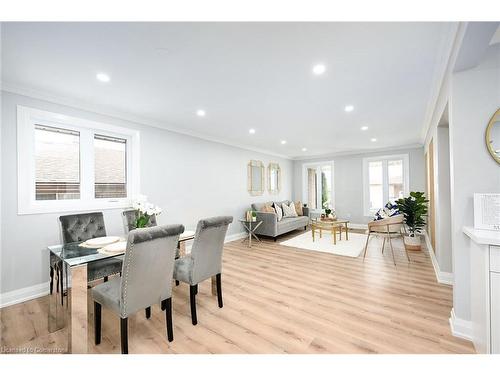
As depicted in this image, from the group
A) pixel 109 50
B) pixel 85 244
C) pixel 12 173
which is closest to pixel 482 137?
pixel 109 50

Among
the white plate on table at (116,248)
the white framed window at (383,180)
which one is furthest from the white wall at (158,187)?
the white framed window at (383,180)

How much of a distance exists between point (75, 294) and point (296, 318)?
6.24 ft

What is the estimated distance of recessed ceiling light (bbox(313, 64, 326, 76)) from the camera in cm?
220

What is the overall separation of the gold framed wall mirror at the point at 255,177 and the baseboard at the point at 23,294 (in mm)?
4475

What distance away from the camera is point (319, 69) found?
2.26 metres

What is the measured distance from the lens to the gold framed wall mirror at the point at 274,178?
280 inches

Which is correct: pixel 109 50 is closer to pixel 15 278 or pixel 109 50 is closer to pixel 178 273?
pixel 178 273

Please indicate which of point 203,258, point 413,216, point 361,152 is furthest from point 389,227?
point 361,152

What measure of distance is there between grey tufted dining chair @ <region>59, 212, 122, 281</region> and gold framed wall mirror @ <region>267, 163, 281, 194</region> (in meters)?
5.00

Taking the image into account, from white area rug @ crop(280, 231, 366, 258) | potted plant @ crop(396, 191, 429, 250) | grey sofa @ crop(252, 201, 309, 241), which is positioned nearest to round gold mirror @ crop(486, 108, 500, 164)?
white area rug @ crop(280, 231, 366, 258)

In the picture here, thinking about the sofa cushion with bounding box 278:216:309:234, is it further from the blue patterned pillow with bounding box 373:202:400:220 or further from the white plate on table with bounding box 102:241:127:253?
the white plate on table with bounding box 102:241:127:253
